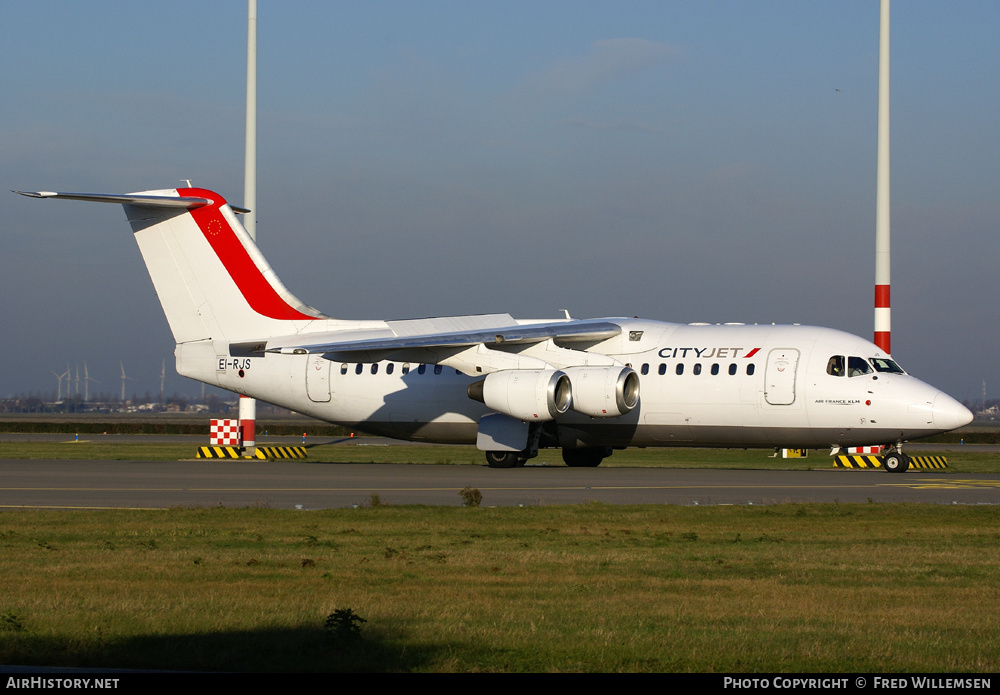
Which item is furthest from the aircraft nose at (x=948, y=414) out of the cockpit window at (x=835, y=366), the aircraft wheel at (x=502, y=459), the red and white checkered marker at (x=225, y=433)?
the red and white checkered marker at (x=225, y=433)

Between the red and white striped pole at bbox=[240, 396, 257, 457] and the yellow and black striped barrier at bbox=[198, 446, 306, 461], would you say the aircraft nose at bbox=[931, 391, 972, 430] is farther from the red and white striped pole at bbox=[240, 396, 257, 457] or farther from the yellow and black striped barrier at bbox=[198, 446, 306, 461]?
the red and white striped pole at bbox=[240, 396, 257, 457]

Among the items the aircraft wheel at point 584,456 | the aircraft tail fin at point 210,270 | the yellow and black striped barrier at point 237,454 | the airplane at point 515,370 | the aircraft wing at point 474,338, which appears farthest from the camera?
the yellow and black striped barrier at point 237,454

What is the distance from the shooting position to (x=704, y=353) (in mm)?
29766

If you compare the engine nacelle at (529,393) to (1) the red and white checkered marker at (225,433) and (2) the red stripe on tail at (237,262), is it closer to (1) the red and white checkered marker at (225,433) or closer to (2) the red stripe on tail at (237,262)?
(2) the red stripe on tail at (237,262)

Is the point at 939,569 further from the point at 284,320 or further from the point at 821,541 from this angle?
the point at 284,320

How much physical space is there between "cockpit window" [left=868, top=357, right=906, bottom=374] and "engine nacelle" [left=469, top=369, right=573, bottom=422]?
741cm

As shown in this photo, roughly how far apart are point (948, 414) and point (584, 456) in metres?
9.76

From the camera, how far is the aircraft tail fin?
33656 mm

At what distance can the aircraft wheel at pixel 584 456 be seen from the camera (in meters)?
32.5

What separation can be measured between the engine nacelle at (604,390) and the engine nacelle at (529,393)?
355 mm

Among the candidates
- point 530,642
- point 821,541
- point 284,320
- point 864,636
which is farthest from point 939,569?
point 284,320

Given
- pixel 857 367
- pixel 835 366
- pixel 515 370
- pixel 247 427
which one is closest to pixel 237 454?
pixel 247 427

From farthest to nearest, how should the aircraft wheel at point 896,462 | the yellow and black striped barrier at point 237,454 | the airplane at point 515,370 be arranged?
the yellow and black striped barrier at point 237,454 < the aircraft wheel at point 896,462 < the airplane at point 515,370

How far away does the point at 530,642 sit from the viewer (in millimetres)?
8227
